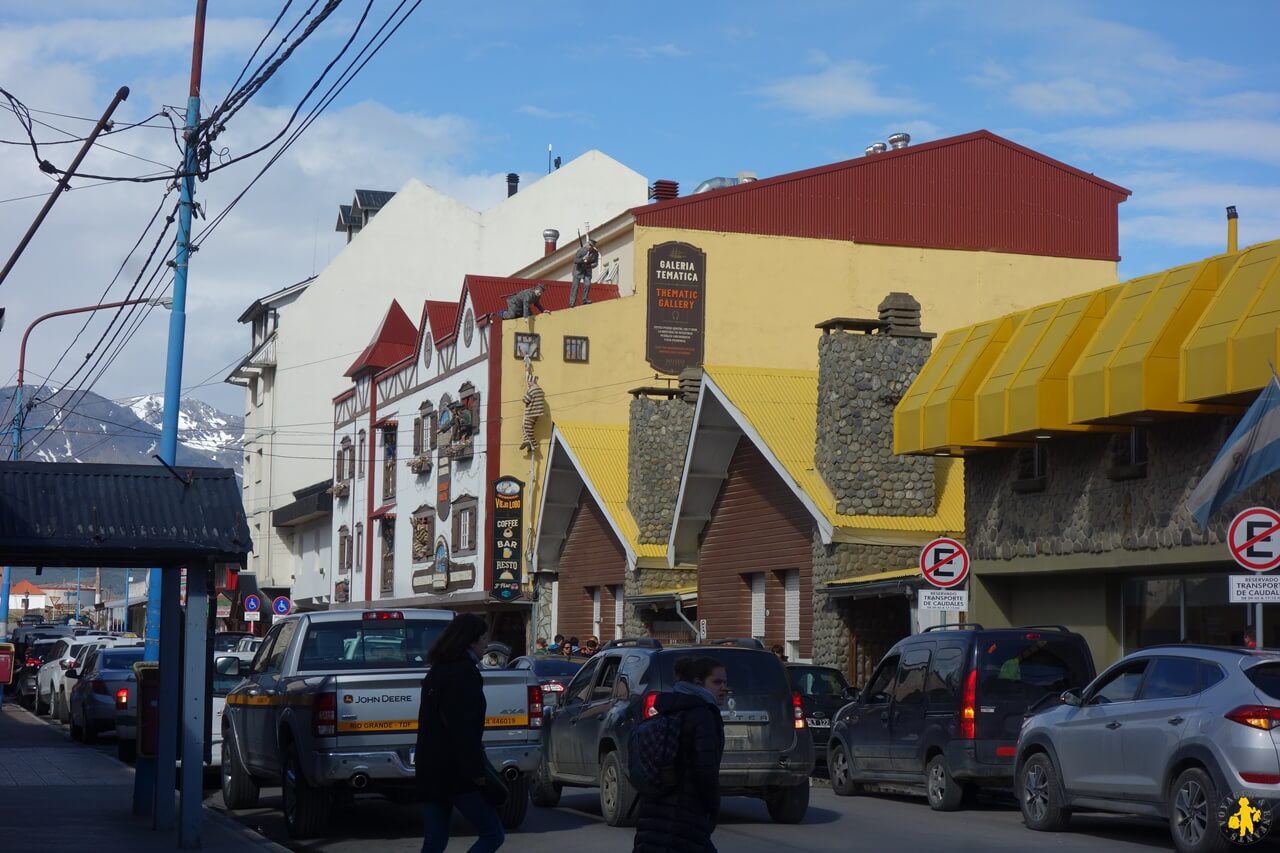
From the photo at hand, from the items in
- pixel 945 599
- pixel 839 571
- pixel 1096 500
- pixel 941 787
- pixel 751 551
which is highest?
pixel 1096 500

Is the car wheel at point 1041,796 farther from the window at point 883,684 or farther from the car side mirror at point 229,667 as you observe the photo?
the car side mirror at point 229,667

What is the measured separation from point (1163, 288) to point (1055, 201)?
27196 millimetres

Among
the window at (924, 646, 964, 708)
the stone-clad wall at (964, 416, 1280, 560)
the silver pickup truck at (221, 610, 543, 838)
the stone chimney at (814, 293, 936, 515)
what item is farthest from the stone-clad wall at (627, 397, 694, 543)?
the silver pickup truck at (221, 610, 543, 838)

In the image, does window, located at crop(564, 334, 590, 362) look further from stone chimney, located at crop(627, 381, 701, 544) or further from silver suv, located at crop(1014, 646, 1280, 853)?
silver suv, located at crop(1014, 646, 1280, 853)

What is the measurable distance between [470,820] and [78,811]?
25.9ft

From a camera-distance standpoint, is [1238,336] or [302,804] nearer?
[302,804]

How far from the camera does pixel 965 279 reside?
4669 centimetres

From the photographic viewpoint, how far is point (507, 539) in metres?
47.0

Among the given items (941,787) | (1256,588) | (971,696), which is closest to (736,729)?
(971,696)

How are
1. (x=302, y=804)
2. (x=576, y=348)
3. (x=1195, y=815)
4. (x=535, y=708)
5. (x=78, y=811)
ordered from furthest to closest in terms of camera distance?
1. (x=576, y=348)
2. (x=78, y=811)
3. (x=535, y=708)
4. (x=302, y=804)
5. (x=1195, y=815)

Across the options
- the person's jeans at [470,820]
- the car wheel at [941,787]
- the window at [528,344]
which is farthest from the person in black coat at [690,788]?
the window at [528,344]

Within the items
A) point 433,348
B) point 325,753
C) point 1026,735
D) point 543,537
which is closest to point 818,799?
point 1026,735

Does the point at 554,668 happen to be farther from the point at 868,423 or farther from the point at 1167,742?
the point at 1167,742

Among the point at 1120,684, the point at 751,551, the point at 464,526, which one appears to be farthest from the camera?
the point at 464,526
